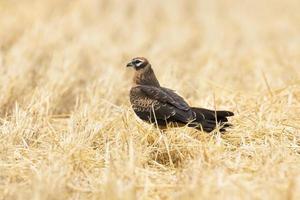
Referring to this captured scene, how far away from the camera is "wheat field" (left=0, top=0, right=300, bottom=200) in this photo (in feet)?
14.6

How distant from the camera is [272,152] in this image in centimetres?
501

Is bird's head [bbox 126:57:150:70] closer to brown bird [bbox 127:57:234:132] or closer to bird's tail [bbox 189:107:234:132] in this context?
brown bird [bbox 127:57:234:132]

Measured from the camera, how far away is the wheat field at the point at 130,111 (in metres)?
4.46

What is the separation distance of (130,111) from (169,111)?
62 centimetres

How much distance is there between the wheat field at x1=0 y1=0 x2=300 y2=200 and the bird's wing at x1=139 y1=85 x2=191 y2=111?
23 centimetres

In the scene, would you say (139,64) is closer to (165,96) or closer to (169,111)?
(165,96)

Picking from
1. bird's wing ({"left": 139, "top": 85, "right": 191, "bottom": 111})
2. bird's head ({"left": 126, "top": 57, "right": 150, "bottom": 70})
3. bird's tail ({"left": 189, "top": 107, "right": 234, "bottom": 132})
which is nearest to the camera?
bird's tail ({"left": 189, "top": 107, "right": 234, "bottom": 132})

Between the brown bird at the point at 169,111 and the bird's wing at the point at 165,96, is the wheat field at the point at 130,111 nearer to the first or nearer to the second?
the brown bird at the point at 169,111

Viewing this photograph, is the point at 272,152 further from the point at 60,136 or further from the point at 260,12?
the point at 260,12

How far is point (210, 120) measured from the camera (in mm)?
5594

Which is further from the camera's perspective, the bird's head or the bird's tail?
the bird's head

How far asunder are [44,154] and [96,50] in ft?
17.2

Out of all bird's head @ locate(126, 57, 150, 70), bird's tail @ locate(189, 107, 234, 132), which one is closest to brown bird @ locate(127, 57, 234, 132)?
bird's tail @ locate(189, 107, 234, 132)

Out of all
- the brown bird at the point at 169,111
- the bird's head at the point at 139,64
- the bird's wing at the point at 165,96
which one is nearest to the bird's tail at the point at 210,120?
the brown bird at the point at 169,111
